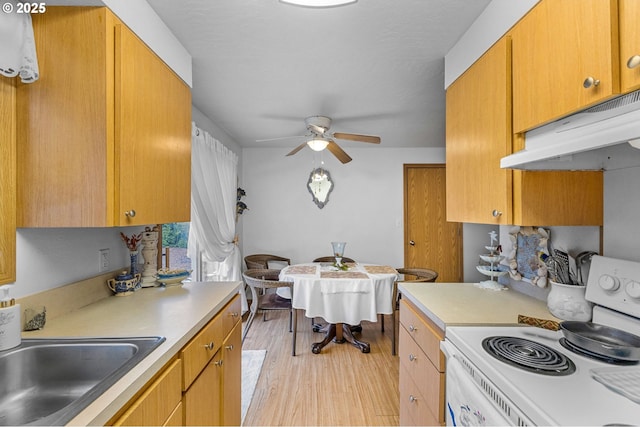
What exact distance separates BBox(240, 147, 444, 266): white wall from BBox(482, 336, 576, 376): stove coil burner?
11.4ft

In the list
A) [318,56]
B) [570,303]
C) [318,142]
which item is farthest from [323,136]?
[570,303]

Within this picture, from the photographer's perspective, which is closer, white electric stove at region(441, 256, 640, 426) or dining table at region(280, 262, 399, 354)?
white electric stove at region(441, 256, 640, 426)

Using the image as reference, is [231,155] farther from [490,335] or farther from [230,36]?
[490,335]

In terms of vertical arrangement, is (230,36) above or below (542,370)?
above

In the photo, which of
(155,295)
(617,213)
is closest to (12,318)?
(155,295)

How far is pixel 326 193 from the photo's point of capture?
4.52 m

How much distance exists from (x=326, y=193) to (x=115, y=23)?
3.51 meters

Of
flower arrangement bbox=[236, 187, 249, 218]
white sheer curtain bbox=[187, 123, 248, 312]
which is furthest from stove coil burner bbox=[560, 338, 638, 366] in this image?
flower arrangement bbox=[236, 187, 249, 218]

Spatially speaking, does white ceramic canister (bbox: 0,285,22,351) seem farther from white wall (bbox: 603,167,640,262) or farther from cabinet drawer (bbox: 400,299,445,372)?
white wall (bbox: 603,167,640,262)

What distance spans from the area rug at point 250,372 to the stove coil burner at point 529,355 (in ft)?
5.68

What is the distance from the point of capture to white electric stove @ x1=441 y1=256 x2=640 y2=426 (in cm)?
69

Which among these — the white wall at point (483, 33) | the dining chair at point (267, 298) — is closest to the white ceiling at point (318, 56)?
the white wall at point (483, 33)

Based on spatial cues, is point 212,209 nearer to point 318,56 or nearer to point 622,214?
point 318,56

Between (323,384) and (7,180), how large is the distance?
2.27m
